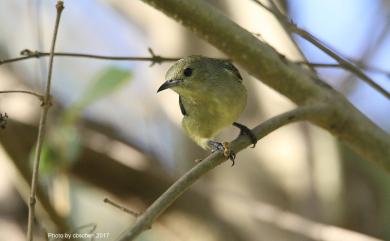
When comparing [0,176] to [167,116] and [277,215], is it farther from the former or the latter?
[277,215]

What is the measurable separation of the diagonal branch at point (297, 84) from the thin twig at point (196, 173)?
0.09 metres

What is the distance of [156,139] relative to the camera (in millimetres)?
5090

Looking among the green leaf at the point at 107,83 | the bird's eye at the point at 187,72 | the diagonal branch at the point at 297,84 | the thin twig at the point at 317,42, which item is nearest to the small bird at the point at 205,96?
the bird's eye at the point at 187,72

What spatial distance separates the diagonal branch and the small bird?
46 centimetres

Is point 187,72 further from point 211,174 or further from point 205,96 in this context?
point 211,174

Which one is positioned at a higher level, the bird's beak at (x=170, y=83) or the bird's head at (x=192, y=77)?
the bird's head at (x=192, y=77)

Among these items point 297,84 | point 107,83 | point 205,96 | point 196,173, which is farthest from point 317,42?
point 107,83

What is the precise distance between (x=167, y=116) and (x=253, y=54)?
231 centimetres

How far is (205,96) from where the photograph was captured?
10.7 ft

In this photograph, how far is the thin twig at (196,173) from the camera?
1710 millimetres

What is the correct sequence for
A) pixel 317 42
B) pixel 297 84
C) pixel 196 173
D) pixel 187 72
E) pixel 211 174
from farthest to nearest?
pixel 211 174 → pixel 187 72 → pixel 297 84 → pixel 317 42 → pixel 196 173

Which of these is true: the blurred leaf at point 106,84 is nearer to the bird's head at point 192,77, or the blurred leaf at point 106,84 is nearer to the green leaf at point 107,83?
the green leaf at point 107,83

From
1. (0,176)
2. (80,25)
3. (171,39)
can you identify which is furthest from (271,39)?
(80,25)

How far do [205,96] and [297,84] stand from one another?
0.67 m
